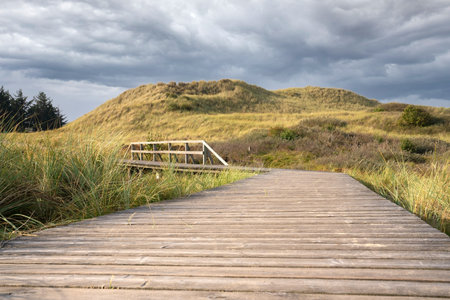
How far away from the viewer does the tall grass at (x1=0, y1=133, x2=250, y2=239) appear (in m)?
3.45

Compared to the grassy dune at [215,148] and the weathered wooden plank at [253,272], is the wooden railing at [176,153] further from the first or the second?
the weathered wooden plank at [253,272]

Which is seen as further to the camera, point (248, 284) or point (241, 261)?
point (241, 261)

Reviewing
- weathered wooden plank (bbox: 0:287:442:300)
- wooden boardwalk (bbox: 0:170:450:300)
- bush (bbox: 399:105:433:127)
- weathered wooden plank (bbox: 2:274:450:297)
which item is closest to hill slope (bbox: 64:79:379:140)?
bush (bbox: 399:105:433:127)

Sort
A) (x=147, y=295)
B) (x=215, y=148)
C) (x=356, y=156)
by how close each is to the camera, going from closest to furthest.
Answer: (x=147, y=295), (x=356, y=156), (x=215, y=148)

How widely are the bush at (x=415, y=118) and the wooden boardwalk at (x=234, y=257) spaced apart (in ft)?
73.8

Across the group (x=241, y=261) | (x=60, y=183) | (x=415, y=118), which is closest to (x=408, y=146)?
(x=415, y=118)

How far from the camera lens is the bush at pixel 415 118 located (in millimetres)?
22750

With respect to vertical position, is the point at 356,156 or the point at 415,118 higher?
the point at 415,118

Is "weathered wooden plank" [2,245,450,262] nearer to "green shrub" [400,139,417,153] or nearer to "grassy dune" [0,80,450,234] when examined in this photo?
"grassy dune" [0,80,450,234]

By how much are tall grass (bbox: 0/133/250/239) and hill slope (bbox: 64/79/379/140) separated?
745 inches

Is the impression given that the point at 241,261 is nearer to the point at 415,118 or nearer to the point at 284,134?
the point at 284,134

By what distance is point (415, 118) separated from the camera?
22797 mm

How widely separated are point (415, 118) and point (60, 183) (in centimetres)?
2433

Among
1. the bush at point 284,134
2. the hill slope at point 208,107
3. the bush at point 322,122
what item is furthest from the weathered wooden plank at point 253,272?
the hill slope at point 208,107
